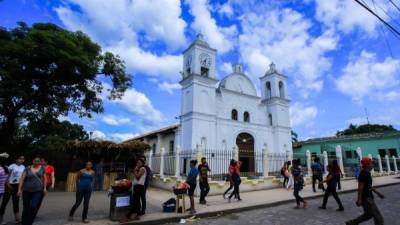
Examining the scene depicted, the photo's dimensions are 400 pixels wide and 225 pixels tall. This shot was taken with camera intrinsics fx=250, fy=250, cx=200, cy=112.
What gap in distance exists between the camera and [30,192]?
17.4 feet

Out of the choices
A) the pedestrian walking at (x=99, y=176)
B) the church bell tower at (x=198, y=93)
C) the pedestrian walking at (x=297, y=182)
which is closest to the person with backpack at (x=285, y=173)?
the pedestrian walking at (x=297, y=182)

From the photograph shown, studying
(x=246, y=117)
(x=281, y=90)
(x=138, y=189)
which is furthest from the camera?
(x=281, y=90)

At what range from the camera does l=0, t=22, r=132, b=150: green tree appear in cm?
1189

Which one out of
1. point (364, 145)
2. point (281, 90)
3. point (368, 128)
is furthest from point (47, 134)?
point (368, 128)

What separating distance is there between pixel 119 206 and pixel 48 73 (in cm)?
1006

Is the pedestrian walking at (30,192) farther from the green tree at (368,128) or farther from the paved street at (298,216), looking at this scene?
the green tree at (368,128)

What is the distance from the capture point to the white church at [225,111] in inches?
856

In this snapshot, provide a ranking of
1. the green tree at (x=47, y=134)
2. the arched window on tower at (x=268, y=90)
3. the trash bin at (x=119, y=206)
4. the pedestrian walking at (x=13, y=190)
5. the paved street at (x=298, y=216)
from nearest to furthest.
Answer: the pedestrian walking at (x=13, y=190) → the trash bin at (x=119, y=206) → the paved street at (x=298, y=216) → the green tree at (x=47, y=134) → the arched window on tower at (x=268, y=90)

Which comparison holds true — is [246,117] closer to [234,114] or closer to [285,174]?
[234,114]

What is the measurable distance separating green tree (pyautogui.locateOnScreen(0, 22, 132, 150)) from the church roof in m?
11.7

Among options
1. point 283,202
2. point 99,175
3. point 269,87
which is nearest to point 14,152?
point 99,175

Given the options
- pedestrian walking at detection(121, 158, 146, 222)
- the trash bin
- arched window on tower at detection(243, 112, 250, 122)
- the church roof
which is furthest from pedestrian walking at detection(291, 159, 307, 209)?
the church roof

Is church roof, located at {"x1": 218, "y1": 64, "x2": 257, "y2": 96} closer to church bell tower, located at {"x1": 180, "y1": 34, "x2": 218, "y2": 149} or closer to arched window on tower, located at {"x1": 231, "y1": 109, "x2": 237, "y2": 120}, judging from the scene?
arched window on tower, located at {"x1": 231, "y1": 109, "x2": 237, "y2": 120}

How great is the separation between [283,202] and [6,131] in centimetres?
1505
